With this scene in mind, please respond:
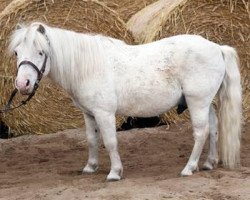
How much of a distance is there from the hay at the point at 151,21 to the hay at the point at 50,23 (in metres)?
0.17

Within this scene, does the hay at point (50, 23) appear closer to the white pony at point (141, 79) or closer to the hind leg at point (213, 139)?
the white pony at point (141, 79)

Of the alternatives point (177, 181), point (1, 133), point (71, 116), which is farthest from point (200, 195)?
point (1, 133)

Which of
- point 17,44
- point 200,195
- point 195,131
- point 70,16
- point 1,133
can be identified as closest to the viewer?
point 200,195

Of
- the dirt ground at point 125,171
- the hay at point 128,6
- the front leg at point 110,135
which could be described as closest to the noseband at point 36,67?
the front leg at point 110,135

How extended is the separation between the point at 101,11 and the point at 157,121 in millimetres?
1238

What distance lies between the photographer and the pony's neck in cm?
401

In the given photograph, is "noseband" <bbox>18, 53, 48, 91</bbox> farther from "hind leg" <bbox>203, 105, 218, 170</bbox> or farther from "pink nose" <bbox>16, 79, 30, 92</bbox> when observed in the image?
"hind leg" <bbox>203, 105, 218, 170</bbox>

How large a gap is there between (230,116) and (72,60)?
1.19m

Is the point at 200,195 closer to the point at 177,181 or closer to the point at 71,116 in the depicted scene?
the point at 177,181

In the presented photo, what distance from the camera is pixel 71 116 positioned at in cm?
555

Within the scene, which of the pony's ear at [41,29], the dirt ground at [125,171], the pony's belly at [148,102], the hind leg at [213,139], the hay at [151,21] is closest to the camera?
the dirt ground at [125,171]

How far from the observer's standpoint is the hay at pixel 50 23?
5.16m

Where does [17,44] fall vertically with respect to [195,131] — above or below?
above

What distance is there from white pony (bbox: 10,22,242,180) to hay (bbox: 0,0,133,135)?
114 cm
